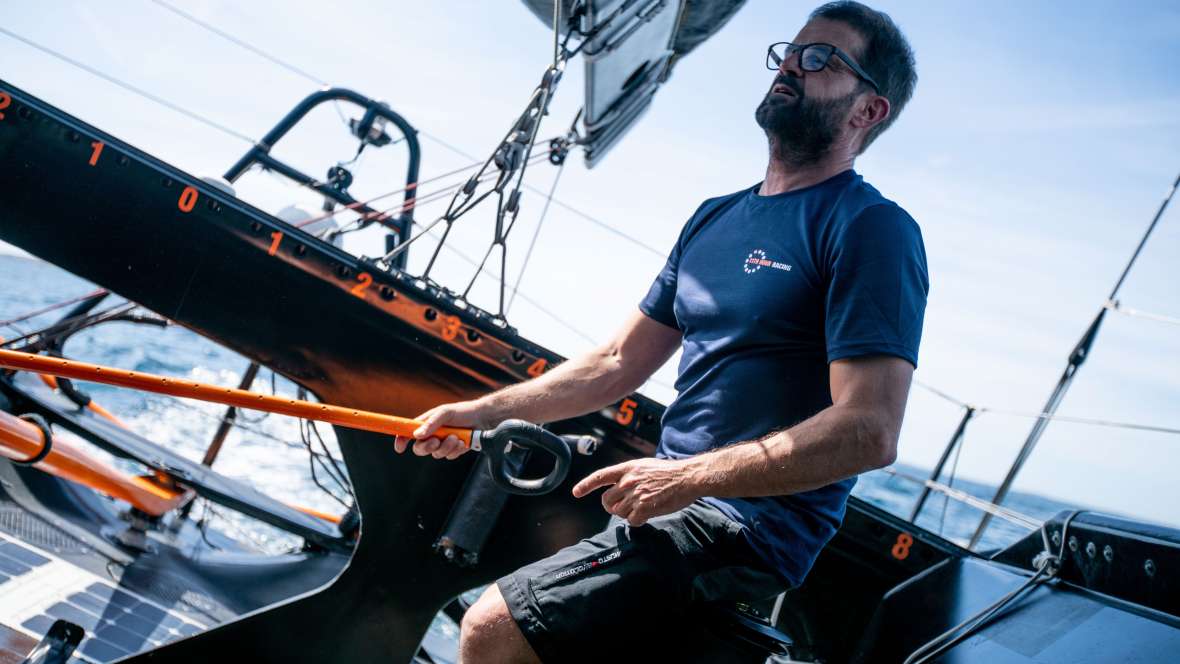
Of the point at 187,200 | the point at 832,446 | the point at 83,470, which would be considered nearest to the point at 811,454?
the point at 832,446

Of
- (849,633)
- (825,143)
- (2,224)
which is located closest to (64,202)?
(2,224)

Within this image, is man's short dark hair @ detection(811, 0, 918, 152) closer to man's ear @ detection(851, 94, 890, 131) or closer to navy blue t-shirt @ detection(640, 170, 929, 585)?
man's ear @ detection(851, 94, 890, 131)

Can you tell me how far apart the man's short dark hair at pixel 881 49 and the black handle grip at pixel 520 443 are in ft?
3.28

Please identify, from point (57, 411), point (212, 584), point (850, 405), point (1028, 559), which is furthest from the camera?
point (57, 411)

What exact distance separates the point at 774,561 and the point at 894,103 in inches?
42.3

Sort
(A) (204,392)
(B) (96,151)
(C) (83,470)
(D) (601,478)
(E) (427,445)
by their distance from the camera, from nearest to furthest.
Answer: (D) (601,478) → (A) (204,392) → (E) (427,445) → (B) (96,151) → (C) (83,470)

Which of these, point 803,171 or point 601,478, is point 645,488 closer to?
point 601,478

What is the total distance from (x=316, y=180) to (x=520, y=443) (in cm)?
327

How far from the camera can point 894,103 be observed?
1875 millimetres

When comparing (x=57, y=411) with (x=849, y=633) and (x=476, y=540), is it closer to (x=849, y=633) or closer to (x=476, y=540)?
(x=476, y=540)

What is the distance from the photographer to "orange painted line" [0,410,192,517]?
326 centimetres

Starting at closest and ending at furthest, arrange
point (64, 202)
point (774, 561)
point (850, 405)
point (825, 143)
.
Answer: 1. point (850, 405)
2. point (774, 561)
3. point (825, 143)
4. point (64, 202)

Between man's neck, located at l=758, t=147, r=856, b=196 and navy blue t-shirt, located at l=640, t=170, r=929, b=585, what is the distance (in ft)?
0.13

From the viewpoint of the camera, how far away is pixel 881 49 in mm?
1819
